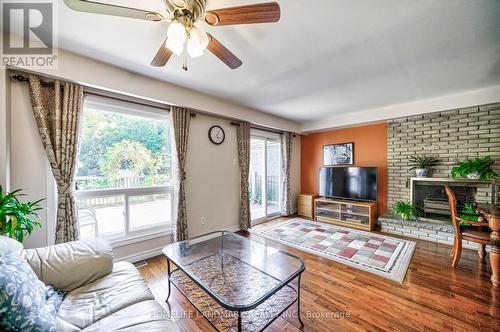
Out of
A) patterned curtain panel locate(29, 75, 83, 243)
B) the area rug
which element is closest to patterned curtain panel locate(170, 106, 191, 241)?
patterned curtain panel locate(29, 75, 83, 243)

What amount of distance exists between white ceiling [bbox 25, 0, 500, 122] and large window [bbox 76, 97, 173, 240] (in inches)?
25.0

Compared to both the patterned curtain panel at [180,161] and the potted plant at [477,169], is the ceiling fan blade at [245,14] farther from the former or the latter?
the potted plant at [477,169]

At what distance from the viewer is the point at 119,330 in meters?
0.95

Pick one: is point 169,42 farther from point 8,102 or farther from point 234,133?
point 234,133

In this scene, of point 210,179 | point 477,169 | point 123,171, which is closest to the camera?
point 123,171

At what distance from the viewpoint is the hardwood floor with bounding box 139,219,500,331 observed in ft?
4.96

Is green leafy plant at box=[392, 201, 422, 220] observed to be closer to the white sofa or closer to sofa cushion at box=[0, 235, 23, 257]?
the white sofa

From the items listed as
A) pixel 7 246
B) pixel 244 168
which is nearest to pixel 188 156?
pixel 244 168

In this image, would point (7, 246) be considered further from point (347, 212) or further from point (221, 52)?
point (347, 212)

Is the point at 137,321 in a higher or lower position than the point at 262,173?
lower

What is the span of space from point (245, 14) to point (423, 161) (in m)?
4.00

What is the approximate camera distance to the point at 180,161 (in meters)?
→ 2.82

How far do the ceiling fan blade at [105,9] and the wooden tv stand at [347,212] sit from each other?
421cm

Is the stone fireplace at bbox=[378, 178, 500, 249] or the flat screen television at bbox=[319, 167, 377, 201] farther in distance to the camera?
the flat screen television at bbox=[319, 167, 377, 201]
